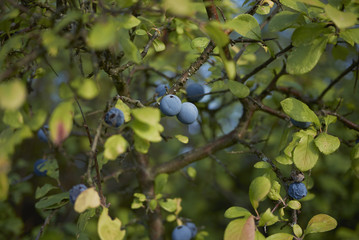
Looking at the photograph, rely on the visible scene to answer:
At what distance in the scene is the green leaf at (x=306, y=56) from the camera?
85 centimetres

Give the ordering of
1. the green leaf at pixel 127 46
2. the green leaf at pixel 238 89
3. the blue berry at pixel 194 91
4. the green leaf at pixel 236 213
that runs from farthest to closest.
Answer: the blue berry at pixel 194 91 < the green leaf at pixel 238 89 < the green leaf at pixel 236 213 < the green leaf at pixel 127 46

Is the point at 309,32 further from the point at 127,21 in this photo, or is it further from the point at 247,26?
the point at 127,21

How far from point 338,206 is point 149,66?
1.72 meters

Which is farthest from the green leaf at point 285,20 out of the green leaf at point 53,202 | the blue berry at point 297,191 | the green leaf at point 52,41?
the green leaf at point 53,202

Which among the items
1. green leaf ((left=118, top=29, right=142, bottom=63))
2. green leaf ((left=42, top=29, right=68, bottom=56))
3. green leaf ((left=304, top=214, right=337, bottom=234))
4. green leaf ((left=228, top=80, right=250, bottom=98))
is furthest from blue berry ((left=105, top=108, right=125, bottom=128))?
green leaf ((left=304, top=214, right=337, bottom=234))

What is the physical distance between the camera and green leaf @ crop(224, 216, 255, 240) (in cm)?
79

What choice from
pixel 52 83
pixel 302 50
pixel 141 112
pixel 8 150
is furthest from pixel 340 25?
pixel 52 83

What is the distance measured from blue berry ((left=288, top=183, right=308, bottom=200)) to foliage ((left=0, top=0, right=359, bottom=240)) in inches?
0.9

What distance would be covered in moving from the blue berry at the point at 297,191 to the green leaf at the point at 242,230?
8.3 inches

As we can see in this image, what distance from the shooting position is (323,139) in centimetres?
91

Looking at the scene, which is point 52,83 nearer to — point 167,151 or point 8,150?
point 167,151

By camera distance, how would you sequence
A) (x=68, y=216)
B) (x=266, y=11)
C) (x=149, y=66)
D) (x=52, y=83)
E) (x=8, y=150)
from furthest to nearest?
(x=52, y=83), (x=68, y=216), (x=149, y=66), (x=266, y=11), (x=8, y=150)

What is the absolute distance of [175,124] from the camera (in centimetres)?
311

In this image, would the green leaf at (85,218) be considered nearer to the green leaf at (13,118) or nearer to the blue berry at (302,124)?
the green leaf at (13,118)
